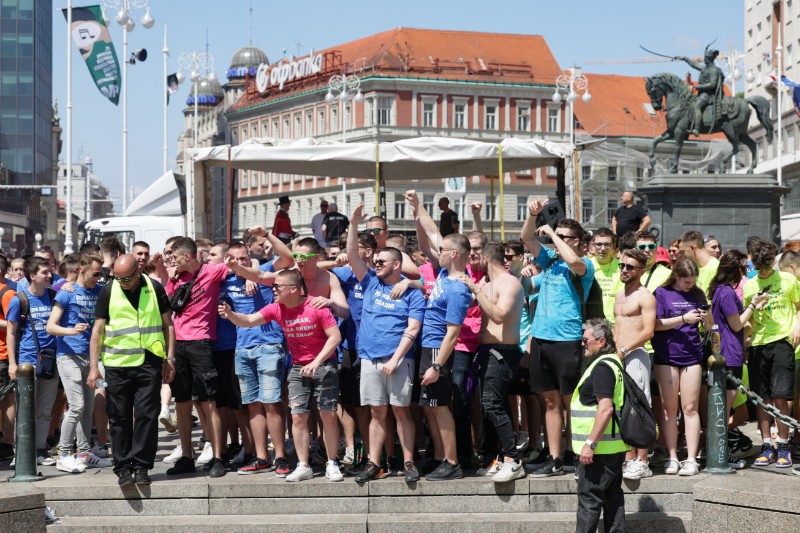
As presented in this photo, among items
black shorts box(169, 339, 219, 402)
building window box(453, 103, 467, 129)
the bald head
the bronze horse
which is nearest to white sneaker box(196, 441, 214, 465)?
black shorts box(169, 339, 219, 402)

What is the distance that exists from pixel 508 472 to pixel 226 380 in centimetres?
263

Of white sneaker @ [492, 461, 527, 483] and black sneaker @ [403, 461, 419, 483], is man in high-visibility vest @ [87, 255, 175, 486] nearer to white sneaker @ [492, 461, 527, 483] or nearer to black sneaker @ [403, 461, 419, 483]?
black sneaker @ [403, 461, 419, 483]

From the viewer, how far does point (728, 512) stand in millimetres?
8445

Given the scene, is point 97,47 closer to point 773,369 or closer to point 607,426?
point 773,369

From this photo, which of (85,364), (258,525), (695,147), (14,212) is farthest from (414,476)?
(14,212)

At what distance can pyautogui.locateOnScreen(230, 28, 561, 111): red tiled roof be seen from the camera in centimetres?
8706

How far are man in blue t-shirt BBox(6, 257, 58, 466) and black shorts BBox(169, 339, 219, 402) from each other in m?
1.46

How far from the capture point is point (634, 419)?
8.13 m

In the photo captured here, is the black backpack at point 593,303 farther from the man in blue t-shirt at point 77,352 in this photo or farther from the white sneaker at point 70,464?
the white sneaker at point 70,464

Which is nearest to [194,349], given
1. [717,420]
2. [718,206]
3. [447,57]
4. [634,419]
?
[634,419]

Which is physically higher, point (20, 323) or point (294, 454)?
point (20, 323)

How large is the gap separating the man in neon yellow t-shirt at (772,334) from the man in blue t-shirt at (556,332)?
172cm

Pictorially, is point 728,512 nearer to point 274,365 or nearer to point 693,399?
point 693,399

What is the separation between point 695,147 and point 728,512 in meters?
68.7
